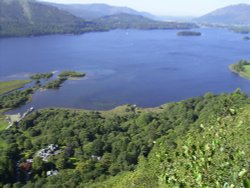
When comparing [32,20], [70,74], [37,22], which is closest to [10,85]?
[70,74]

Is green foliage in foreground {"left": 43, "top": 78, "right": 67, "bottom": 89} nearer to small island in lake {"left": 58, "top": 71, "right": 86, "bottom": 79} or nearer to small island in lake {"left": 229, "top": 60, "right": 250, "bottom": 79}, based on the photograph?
small island in lake {"left": 58, "top": 71, "right": 86, "bottom": 79}

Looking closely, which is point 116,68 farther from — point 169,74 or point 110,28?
point 110,28

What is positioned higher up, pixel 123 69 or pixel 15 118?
pixel 15 118

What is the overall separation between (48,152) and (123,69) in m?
40.9

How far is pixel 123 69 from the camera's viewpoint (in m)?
69.7

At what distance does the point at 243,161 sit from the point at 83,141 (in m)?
29.0

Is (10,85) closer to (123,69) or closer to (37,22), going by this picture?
(123,69)

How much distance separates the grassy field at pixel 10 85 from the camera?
5349cm

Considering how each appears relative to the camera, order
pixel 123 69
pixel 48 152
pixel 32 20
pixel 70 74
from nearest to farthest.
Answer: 1. pixel 48 152
2. pixel 70 74
3. pixel 123 69
4. pixel 32 20

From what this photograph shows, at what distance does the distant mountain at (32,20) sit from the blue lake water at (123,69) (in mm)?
13243

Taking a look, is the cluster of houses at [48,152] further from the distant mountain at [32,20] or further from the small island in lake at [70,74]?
the distant mountain at [32,20]

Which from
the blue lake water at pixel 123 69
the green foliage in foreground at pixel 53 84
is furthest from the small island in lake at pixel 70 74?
the green foliage in foreground at pixel 53 84

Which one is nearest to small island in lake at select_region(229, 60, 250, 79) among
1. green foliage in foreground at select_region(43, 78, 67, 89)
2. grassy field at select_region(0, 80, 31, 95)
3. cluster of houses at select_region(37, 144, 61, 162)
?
green foliage in foreground at select_region(43, 78, 67, 89)

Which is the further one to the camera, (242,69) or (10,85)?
(242,69)
